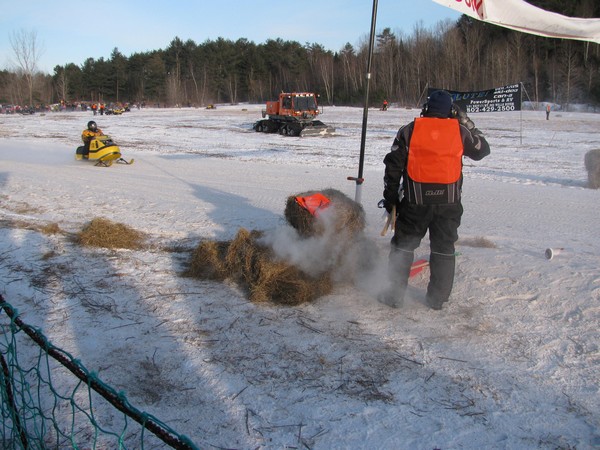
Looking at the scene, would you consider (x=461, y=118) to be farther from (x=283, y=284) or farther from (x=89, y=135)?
(x=89, y=135)

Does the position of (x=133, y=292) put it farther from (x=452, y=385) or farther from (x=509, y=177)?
(x=509, y=177)

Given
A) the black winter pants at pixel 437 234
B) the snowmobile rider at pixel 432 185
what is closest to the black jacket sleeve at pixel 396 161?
the snowmobile rider at pixel 432 185

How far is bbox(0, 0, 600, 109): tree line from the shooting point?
52.4 m

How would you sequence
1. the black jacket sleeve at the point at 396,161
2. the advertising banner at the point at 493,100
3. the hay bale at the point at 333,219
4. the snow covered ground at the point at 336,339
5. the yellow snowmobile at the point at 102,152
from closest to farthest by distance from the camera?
1. the snow covered ground at the point at 336,339
2. the black jacket sleeve at the point at 396,161
3. the hay bale at the point at 333,219
4. the yellow snowmobile at the point at 102,152
5. the advertising banner at the point at 493,100

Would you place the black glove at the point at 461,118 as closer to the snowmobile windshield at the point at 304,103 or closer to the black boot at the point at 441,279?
the black boot at the point at 441,279

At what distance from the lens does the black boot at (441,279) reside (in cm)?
378

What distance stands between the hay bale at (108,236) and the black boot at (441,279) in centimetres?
333

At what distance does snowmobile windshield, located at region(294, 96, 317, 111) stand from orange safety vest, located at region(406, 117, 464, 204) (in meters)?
22.1

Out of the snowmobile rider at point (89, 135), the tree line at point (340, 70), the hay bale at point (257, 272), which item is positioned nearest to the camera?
the hay bale at point (257, 272)

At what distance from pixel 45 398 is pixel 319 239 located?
8.10 ft

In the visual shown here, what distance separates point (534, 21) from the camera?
4.16 metres

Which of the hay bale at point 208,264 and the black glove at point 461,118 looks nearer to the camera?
the black glove at point 461,118

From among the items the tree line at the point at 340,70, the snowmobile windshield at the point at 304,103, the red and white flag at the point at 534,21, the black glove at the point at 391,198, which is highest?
the tree line at the point at 340,70

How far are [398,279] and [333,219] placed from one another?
842mm
